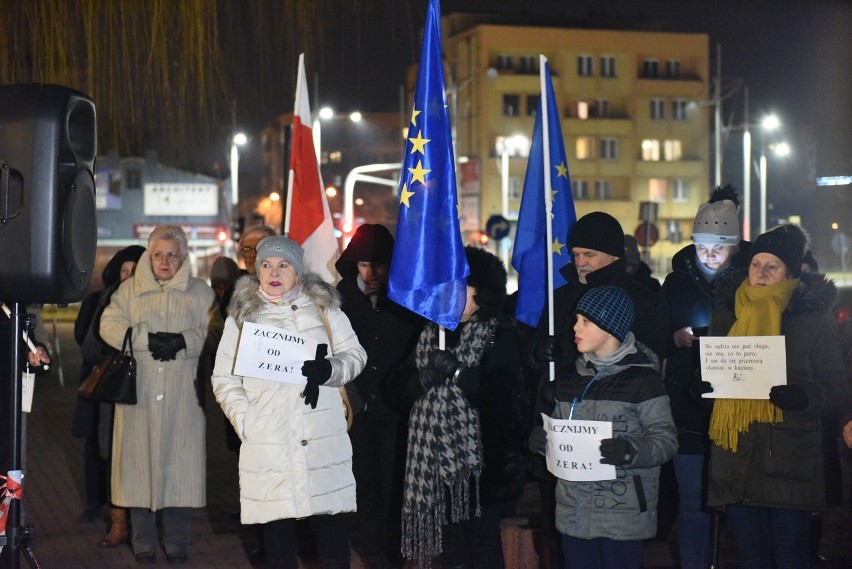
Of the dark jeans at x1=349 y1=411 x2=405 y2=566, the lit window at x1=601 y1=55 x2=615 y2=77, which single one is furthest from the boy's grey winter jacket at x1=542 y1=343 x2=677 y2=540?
the lit window at x1=601 y1=55 x2=615 y2=77

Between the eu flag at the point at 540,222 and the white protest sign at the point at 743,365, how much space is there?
1.45 m

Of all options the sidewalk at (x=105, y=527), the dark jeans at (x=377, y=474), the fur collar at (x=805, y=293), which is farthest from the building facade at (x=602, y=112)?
the fur collar at (x=805, y=293)

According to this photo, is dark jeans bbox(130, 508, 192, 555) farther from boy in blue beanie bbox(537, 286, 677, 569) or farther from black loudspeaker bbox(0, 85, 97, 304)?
boy in blue beanie bbox(537, 286, 677, 569)

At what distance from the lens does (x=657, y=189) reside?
76.2 m

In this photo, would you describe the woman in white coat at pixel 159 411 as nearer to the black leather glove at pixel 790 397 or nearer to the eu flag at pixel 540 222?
the eu flag at pixel 540 222

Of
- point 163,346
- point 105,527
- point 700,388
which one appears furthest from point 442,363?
point 105,527

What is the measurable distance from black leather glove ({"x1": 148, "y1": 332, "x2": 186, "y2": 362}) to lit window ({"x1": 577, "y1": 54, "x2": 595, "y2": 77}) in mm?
68974

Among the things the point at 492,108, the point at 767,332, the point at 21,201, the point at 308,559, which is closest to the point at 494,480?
the point at 767,332

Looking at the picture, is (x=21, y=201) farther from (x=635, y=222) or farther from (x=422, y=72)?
(x=635, y=222)

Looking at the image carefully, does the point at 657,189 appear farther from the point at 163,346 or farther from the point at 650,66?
the point at 163,346

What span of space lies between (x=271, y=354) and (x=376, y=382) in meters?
1.54

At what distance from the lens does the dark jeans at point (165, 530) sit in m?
8.02

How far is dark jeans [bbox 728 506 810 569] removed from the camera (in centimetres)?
585

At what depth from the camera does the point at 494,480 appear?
21.0 feet
